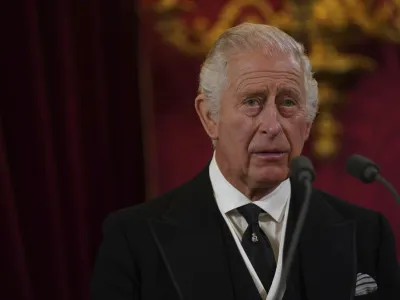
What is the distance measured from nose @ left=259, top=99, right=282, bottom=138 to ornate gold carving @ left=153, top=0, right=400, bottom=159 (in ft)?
2.99

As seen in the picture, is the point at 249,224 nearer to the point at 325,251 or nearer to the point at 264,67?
the point at 325,251

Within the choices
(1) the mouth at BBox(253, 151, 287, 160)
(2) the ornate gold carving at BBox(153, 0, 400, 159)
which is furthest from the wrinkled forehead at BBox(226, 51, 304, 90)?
(2) the ornate gold carving at BBox(153, 0, 400, 159)

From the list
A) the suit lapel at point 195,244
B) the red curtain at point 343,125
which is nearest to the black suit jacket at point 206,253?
the suit lapel at point 195,244

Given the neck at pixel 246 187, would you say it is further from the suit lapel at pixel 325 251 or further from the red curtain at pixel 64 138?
the red curtain at pixel 64 138

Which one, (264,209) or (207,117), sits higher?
(207,117)

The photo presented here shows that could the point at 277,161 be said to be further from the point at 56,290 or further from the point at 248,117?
the point at 56,290

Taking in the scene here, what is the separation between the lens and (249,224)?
1088 millimetres

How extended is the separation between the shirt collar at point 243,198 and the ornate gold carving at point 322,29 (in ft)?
2.80

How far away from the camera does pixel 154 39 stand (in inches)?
75.2

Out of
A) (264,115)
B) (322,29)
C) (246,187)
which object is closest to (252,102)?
(264,115)

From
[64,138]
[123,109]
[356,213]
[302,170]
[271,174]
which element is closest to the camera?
[302,170]

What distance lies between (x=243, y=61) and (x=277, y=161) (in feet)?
0.54

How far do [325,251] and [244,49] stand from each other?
0.36m

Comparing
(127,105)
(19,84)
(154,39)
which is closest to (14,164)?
(19,84)
